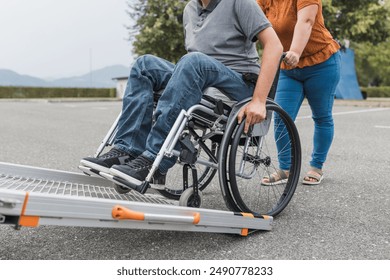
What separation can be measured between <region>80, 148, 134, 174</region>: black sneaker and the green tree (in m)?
16.0

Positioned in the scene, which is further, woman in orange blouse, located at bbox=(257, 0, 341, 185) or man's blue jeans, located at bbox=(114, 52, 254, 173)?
woman in orange blouse, located at bbox=(257, 0, 341, 185)

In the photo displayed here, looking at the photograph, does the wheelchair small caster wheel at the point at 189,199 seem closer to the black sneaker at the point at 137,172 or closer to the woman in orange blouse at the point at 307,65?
the black sneaker at the point at 137,172

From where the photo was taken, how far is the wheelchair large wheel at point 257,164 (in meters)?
2.19

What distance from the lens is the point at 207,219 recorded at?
79.9 inches

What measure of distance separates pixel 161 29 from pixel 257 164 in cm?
1662

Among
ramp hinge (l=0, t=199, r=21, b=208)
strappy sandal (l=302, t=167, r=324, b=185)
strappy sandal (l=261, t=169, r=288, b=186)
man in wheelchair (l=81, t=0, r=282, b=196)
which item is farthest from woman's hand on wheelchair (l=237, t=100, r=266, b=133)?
strappy sandal (l=302, t=167, r=324, b=185)

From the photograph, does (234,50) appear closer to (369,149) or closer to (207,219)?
(207,219)

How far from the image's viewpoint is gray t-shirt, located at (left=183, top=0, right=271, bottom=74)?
7.52 ft

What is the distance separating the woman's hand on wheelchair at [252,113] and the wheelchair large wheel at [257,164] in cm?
3

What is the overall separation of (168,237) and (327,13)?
16.6 m

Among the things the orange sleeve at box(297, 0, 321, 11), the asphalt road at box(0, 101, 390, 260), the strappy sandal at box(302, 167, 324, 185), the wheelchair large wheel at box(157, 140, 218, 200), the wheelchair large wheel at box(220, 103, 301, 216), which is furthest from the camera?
the strappy sandal at box(302, 167, 324, 185)

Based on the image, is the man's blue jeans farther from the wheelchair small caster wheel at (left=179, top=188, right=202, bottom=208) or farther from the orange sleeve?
the orange sleeve

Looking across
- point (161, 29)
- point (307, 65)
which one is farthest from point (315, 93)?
point (161, 29)

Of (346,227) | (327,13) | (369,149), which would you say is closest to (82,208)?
(346,227)
